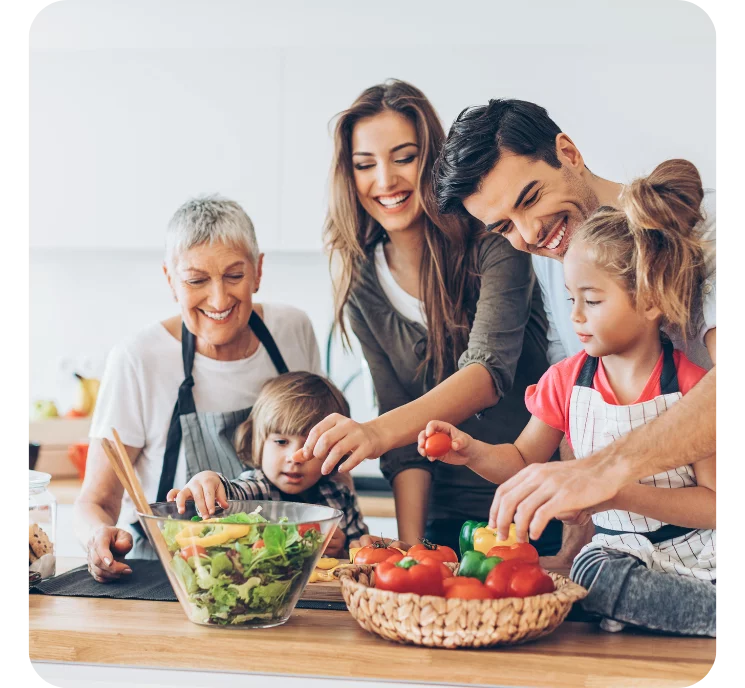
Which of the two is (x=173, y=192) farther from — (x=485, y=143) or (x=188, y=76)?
(x=485, y=143)

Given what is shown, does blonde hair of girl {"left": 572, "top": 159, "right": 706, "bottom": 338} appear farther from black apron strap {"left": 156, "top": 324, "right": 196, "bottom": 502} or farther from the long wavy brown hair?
black apron strap {"left": 156, "top": 324, "right": 196, "bottom": 502}

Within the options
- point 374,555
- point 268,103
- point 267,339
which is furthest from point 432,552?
point 268,103

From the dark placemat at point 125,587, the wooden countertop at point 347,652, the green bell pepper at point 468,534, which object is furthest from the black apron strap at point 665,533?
the dark placemat at point 125,587

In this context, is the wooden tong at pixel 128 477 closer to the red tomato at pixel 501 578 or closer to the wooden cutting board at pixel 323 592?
the wooden cutting board at pixel 323 592

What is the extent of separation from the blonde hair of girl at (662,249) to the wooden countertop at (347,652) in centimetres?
46

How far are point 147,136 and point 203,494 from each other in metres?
0.69

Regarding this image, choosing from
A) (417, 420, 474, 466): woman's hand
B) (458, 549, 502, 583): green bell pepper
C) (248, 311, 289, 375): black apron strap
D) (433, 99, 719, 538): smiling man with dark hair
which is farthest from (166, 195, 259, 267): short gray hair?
(458, 549, 502, 583): green bell pepper

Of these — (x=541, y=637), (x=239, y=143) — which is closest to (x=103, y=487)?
(x=239, y=143)

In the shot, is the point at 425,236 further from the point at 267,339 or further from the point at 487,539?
the point at 487,539

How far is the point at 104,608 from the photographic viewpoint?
140 cm

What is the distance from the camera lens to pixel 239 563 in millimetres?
1256

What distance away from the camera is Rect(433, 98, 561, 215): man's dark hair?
57.7 inches

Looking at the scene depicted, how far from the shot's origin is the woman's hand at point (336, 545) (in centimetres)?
160

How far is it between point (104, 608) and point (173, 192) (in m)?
0.75
